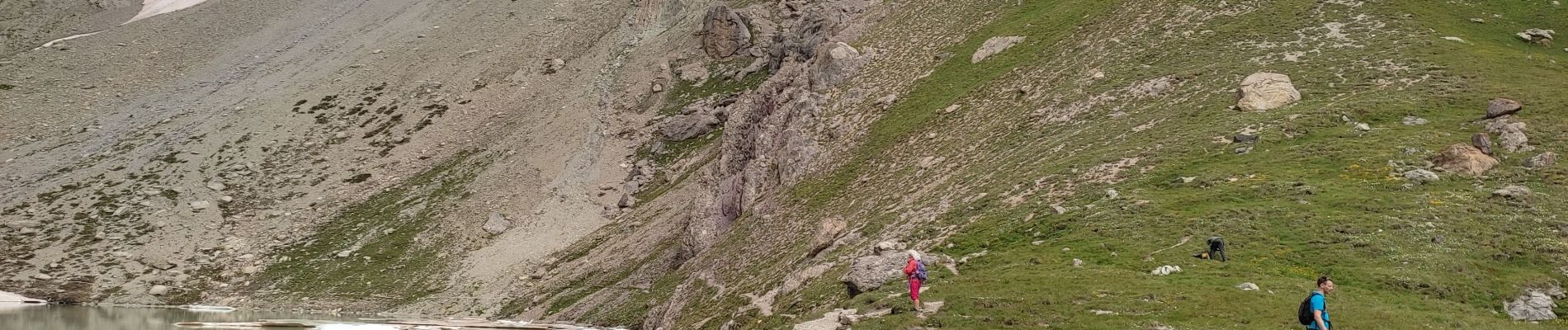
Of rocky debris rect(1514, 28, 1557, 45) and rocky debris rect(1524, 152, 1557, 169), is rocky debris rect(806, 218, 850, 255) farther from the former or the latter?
rocky debris rect(1514, 28, 1557, 45)

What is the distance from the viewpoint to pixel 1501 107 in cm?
4788

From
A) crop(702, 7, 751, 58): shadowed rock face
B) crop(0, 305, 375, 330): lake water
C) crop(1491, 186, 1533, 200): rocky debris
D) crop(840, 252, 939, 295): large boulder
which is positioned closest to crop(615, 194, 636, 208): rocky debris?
crop(0, 305, 375, 330): lake water

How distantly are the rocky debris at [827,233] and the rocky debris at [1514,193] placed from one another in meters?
26.6

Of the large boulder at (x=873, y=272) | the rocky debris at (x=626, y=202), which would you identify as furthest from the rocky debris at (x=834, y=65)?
the large boulder at (x=873, y=272)

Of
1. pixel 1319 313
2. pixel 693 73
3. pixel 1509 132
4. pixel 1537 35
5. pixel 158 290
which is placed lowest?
pixel 158 290

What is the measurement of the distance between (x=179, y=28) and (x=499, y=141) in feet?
187

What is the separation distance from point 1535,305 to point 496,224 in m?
72.3

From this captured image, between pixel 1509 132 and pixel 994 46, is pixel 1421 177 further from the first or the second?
pixel 994 46

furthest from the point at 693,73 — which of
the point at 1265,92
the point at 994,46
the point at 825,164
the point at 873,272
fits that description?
the point at 873,272

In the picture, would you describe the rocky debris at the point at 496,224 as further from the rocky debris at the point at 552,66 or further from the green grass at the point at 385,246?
the rocky debris at the point at 552,66

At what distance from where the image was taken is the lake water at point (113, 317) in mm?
62750

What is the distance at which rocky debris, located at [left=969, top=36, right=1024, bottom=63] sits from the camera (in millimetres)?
74438

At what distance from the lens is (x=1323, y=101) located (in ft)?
176

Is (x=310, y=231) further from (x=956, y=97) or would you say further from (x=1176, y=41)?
(x=1176, y=41)
